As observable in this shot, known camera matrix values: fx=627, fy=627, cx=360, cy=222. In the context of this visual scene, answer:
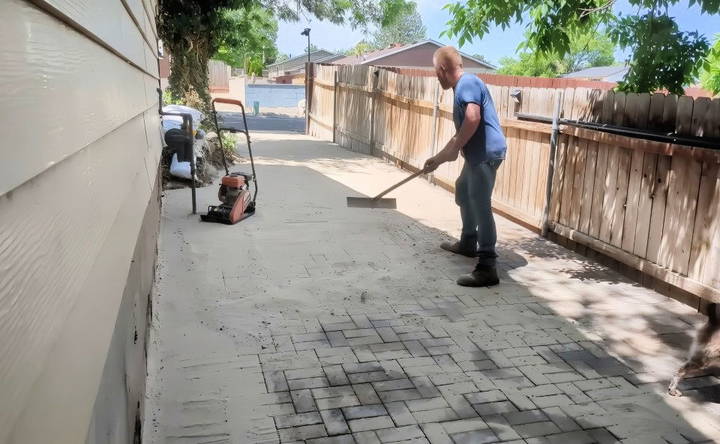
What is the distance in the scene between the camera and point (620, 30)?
5.71 meters

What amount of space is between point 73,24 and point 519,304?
4112mm

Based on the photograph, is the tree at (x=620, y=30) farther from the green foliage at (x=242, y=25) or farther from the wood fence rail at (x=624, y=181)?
the green foliage at (x=242, y=25)

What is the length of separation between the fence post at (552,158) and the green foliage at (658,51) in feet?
2.27

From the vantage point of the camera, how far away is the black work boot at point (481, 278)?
200 inches

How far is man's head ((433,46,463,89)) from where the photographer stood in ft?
17.0

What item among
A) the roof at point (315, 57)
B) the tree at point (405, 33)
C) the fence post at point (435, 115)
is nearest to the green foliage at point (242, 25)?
the fence post at point (435, 115)

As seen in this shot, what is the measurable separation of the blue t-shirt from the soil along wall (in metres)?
3.66

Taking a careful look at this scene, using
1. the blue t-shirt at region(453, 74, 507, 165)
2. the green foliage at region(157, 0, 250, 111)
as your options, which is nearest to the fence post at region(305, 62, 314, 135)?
the green foliage at region(157, 0, 250, 111)

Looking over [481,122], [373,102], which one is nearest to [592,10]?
[481,122]

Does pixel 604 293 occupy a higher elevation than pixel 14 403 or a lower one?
lower

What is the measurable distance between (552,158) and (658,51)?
1.46 metres

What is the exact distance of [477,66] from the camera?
44.7m

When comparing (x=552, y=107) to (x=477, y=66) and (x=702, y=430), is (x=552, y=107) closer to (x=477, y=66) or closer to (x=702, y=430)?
(x=702, y=430)

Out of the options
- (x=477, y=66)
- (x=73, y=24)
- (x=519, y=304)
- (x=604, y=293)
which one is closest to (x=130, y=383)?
(x=73, y=24)
